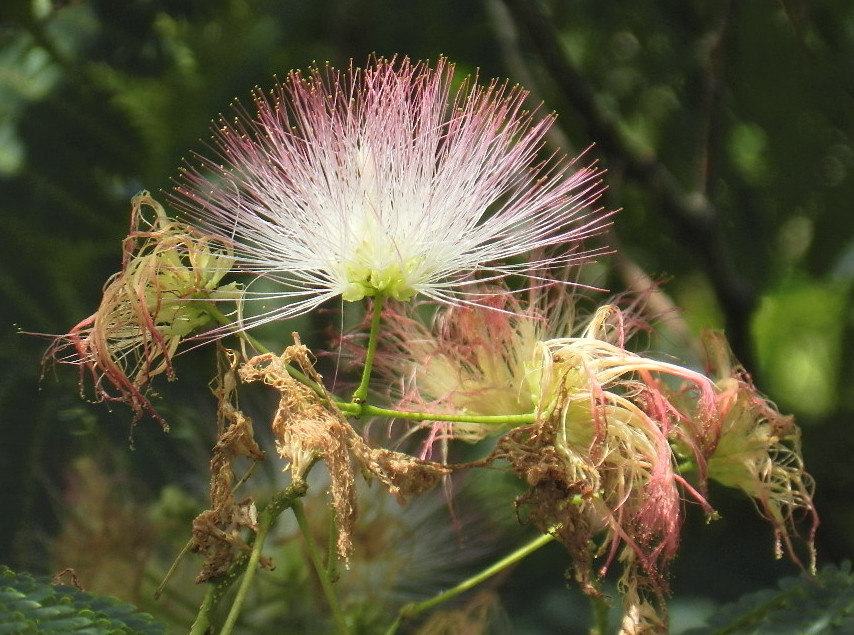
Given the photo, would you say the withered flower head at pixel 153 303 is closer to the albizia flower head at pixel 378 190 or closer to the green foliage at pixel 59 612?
the albizia flower head at pixel 378 190

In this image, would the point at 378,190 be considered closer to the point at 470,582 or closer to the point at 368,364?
the point at 368,364

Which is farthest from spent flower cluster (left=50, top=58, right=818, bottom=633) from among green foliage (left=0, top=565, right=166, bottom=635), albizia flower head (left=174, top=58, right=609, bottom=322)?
green foliage (left=0, top=565, right=166, bottom=635)

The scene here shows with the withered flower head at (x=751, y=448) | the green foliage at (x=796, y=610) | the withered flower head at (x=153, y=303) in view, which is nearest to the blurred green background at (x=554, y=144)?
the withered flower head at (x=751, y=448)

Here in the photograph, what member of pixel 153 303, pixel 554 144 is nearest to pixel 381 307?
pixel 153 303

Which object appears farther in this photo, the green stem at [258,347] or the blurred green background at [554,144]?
the blurred green background at [554,144]

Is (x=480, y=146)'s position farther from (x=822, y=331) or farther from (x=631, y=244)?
(x=822, y=331)

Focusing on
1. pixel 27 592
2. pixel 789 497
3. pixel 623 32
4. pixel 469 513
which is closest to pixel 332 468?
pixel 27 592
